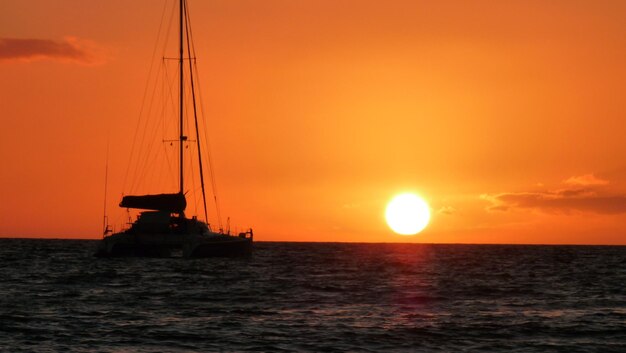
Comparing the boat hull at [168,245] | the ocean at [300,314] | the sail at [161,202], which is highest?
the sail at [161,202]

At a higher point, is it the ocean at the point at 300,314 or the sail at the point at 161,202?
the sail at the point at 161,202

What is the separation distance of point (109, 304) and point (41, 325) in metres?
8.69

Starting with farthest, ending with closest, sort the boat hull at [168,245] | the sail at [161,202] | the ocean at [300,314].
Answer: the sail at [161,202] → the boat hull at [168,245] → the ocean at [300,314]

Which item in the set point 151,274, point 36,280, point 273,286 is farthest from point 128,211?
point 273,286

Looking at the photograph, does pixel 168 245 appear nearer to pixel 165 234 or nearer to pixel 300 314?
pixel 165 234


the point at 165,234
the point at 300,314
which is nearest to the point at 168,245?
the point at 165,234

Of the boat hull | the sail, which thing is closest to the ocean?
the boat hull

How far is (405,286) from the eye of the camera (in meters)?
59.4

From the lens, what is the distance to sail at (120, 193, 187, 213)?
78.7 meters

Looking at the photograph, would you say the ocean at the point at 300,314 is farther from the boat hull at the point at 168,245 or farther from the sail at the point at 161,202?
the sail at the point at 161,202

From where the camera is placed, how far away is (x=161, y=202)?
259 feet

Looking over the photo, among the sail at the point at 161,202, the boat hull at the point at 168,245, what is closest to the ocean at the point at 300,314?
the boat hull at the point at 168,245

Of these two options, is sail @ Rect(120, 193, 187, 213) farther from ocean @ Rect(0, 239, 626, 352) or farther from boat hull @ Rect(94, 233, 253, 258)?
ocean @ Rect(0, 239, 626, 352)

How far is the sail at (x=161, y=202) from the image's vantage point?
78.7 metres
